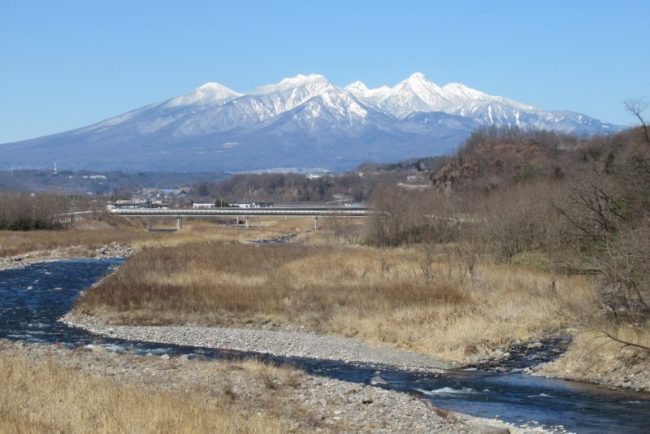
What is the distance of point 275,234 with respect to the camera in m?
103

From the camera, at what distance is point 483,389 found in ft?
72.2

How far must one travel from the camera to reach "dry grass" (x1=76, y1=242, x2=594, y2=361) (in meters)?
29.3

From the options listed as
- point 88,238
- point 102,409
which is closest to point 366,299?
point 102,409

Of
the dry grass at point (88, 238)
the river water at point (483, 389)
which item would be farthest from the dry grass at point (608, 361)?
the dry grass at point (88, 238)

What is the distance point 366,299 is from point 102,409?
20.0m

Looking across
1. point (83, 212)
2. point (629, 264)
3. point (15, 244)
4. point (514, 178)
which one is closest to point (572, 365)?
point (629, 264)

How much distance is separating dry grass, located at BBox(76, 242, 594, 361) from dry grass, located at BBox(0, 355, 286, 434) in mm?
11131

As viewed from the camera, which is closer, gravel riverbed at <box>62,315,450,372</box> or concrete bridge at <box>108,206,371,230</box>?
gravel riverbed at <box>62,315,450,372</box>

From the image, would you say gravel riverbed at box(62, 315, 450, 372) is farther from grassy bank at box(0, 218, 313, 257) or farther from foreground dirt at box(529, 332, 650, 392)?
grassy bank at box(0, 218, 313, 257)

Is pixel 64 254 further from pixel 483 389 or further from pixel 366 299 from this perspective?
pixel 483 389

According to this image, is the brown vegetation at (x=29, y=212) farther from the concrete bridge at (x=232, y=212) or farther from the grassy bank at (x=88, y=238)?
the concrete bridge at (x=232, y=212)

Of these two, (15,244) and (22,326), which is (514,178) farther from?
(22,326)

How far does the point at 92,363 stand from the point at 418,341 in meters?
10.5

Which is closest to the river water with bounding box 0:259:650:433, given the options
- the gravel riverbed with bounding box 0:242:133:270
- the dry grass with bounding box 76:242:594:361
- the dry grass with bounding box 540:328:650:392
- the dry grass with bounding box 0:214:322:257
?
the dry grass with bounding box 540:328:650:392
